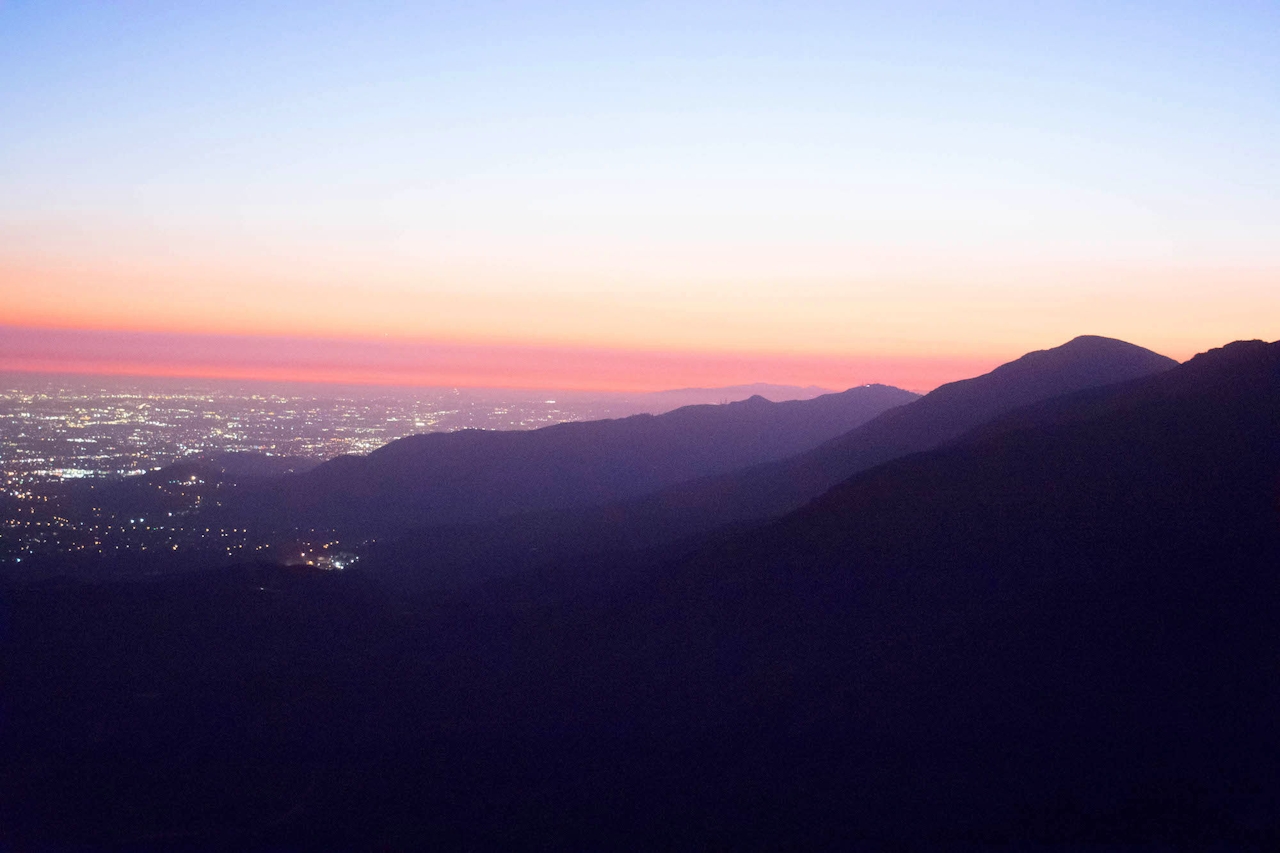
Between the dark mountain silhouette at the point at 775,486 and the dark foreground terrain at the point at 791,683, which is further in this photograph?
the dark mountain silhouette at the point at 775,486

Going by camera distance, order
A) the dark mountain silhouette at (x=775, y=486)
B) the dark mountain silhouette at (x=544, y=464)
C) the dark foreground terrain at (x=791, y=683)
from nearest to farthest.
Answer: the dark foreground terrain at (x=791, y=683), the dark mountain silhouette at (x=775, y=486), the dark mountain silhouette at (x=544, y=464)

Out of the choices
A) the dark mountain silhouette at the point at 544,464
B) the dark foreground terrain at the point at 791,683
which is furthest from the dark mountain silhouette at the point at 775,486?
the dark mountain silhouette at the point at 544,464

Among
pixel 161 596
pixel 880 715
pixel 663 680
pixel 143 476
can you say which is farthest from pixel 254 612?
pixel 143 476

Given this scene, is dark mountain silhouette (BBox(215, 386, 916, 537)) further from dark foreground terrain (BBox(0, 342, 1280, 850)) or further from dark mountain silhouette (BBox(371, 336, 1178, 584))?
dark foreground terrain (BBox(0, 342, 1280, 850))

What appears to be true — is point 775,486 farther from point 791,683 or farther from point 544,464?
point 544,464

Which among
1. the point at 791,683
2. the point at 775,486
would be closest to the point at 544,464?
the point at 775,486

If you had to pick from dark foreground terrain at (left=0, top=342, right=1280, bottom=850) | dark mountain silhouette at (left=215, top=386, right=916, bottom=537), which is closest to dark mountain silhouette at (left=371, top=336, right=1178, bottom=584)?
dark foreground terrain at (left=0, top=342, right=1280, bottom=850)

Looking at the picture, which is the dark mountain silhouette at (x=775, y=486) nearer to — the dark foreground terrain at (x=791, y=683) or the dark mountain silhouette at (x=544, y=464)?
the dark foreground terrain at (x=791, y=683)
